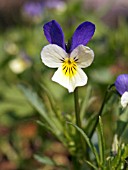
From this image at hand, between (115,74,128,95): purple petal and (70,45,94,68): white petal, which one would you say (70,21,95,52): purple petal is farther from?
(115,74,128,95): purple petal

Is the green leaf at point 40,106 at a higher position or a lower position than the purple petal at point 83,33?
lower

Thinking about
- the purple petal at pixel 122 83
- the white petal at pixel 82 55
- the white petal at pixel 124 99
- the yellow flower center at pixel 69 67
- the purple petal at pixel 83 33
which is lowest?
the white petal at pixel 124 99

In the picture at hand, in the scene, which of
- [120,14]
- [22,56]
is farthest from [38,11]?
[120,14]

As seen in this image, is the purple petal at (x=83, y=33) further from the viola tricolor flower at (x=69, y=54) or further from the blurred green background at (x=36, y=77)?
the blurred green background at (x=36, y=77)

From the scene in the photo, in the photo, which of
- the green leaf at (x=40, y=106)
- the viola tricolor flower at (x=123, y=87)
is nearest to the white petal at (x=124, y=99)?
the viola tricolor flower at (x=123, y=87)

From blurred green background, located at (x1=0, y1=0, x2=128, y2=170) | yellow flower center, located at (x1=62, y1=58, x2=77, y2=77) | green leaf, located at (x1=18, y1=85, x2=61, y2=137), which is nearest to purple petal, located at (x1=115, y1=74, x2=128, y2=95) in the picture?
yellow flower center, located at (x1=62, y1=58, x2=77, y2=77)

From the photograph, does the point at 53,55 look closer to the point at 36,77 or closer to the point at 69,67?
the point at 69,67
